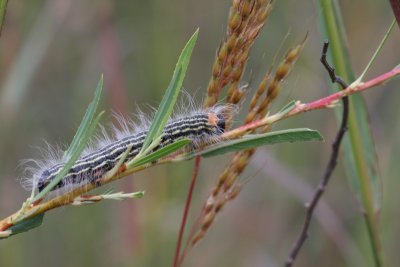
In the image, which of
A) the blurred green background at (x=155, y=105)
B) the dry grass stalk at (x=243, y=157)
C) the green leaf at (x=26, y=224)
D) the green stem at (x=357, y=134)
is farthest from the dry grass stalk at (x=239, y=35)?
the blurred green background at (x=155, y=105)

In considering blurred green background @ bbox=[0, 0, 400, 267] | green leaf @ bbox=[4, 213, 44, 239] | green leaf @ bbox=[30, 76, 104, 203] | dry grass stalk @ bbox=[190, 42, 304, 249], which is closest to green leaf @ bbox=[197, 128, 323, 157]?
dry grass stalk @ bbox=[190, 42, 304, 249]

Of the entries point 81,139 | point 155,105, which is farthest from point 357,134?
point 155,105

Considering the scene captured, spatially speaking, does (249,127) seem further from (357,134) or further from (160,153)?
(357,134)

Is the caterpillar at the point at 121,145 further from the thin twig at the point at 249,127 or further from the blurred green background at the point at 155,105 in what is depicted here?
→ the blurred green background at the point at 155,105

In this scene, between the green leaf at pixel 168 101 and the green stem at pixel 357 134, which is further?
the green stem at pixel 357 134

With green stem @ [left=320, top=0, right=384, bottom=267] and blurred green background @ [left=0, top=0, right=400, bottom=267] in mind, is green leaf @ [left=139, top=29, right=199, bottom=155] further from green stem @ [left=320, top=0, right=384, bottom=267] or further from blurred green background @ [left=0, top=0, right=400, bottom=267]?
blurred green background @ [left=0, top=0, right=400, bottom=267]

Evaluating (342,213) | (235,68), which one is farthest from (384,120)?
(235,68)
